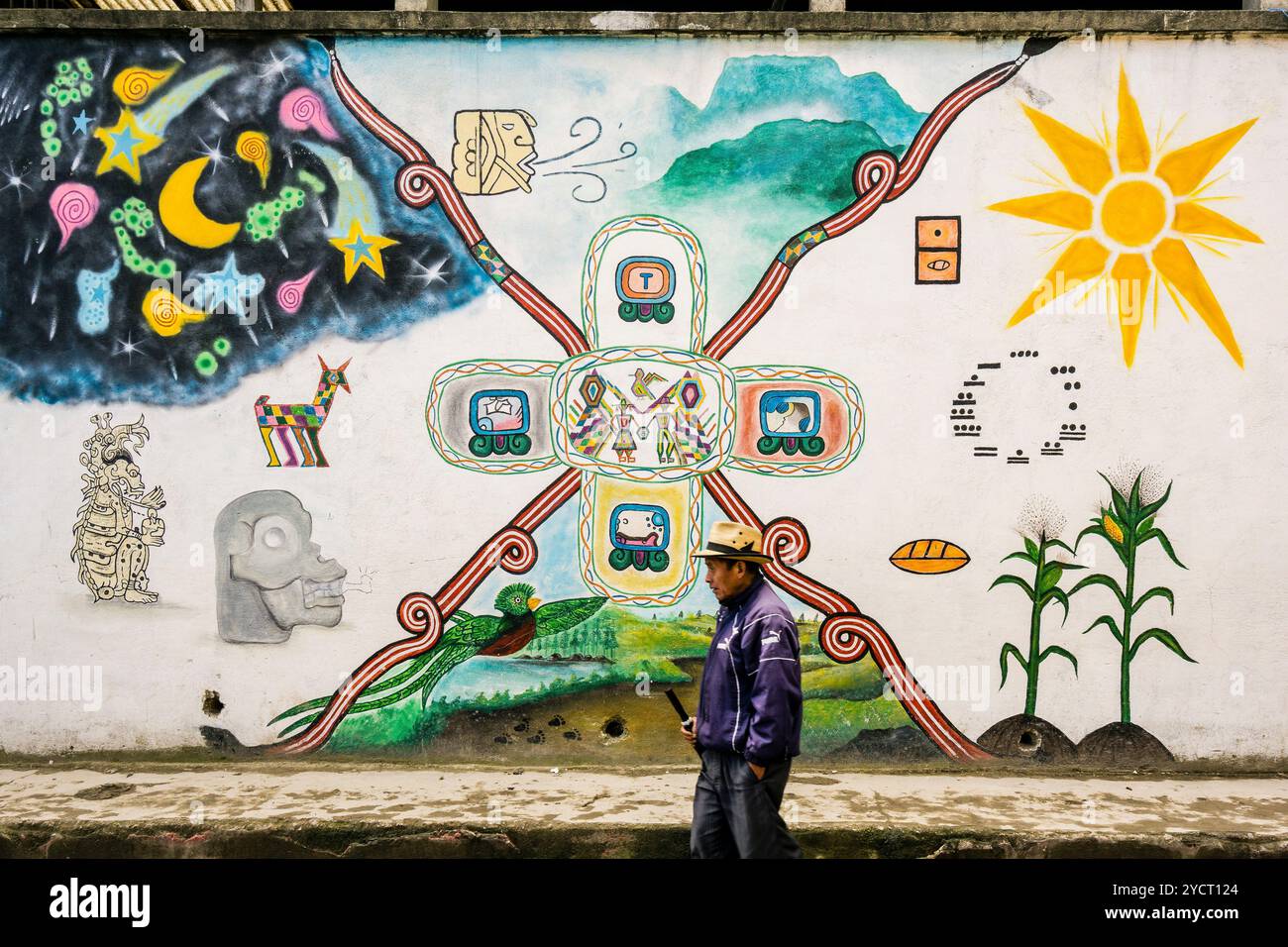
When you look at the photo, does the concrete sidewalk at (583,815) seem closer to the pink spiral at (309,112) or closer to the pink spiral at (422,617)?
the pink spiral at (422,617)

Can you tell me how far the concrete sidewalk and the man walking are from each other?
3.43 ft

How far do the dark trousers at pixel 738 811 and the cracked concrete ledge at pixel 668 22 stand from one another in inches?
153

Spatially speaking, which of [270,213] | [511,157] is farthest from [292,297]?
[511,157]

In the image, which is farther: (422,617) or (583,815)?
(422,617)

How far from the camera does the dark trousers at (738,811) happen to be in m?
3.92

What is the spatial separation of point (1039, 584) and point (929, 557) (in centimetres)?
59

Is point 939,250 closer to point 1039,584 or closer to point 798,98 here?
point 798,98

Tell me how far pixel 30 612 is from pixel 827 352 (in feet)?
14.8

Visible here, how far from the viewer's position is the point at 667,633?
5977 mm

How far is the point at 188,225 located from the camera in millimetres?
6094

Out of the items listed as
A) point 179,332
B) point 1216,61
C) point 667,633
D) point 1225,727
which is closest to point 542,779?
point 667,633

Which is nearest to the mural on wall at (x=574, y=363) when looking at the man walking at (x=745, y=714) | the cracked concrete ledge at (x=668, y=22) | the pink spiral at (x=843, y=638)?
the pink spiral at (x=843, y=638)

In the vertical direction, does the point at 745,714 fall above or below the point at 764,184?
below

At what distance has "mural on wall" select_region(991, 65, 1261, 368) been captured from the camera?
5922 millimetres
